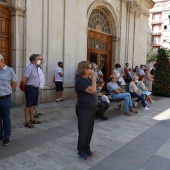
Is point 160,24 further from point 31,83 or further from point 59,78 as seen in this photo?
point 31,83

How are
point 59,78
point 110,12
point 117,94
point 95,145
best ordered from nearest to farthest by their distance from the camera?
point 95,145 < point 117,94 < point 59,78 < point 110,12

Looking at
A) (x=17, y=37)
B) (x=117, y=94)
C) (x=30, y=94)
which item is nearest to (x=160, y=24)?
(x=117, y=94)

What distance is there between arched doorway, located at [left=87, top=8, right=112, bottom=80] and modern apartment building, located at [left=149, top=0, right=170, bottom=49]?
4123cm

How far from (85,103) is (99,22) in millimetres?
8994

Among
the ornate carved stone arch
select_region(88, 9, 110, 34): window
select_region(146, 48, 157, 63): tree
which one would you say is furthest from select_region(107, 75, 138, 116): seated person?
select_region(146, 48, 157, 63): tree

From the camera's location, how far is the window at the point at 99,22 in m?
11.1

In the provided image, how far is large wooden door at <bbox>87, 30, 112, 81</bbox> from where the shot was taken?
1116 centimetres

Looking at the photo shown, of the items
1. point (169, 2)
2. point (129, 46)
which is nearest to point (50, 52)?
point (129, 46)

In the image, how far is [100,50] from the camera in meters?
11.9

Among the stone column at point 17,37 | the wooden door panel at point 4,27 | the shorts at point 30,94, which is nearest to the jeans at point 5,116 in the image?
the shorts at point 30,94

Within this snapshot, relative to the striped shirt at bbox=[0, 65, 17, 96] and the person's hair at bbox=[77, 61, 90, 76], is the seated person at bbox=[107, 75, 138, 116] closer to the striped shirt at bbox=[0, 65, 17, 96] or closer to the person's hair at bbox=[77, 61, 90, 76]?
the person's hair at bbox=[77, 61, 90, 76]

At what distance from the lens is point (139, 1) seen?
1488cm

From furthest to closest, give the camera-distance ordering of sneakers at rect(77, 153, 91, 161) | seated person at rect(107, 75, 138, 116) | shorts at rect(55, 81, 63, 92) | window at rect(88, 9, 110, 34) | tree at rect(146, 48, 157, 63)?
tree at rect(146, 48, 157, 63)
window at rect(88, 9, 110, 34)
shorts at rect(55, 81, 63, 92)
seated person at rect(107, 75, 138, 116)
sneakers at rect(77, 153, 91, 161)

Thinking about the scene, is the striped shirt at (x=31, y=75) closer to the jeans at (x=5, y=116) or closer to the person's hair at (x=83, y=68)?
the jeans at (x=5, y=116)
